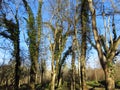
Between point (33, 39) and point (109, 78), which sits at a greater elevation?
point (33, 39)

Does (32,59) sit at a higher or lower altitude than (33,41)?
lower

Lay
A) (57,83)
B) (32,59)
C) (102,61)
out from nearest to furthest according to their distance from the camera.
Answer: (102,61), (32,59), (57,83)

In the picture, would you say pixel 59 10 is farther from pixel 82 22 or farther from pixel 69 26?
pixel 82 22

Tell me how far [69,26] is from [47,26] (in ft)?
9.74

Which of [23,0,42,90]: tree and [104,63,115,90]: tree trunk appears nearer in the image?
[104,63,115,90]: tree trunk

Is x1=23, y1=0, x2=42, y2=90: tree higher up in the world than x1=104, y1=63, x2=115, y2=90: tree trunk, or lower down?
higher up

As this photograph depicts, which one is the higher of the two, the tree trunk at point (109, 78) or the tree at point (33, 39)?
the tree at point (33, 39)

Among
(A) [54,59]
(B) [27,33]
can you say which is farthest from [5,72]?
(B) [27,33]

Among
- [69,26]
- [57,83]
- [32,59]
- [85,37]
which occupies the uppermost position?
[69,26]

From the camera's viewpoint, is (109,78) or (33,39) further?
(33,39)

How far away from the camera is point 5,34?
2897 cm

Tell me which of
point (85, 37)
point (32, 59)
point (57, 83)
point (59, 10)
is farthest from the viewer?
point (57, 83)

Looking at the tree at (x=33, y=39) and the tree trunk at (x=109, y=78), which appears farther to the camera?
the tree at (x=33, y=39)

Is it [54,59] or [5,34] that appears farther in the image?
[54,59]
